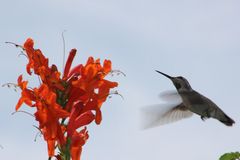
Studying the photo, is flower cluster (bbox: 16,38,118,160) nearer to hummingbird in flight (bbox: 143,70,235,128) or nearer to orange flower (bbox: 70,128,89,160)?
orange flower (bbox: 70,128,89,160)

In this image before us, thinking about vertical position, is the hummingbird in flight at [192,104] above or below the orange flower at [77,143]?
above

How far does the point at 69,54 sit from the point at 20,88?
2.07ft

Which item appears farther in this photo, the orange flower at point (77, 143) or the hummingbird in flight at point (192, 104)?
the hummingbird in flight at point (192, 104)

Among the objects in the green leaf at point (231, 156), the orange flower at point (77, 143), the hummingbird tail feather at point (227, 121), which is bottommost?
the orange flower at point (77, 143)

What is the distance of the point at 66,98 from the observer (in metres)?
4.54

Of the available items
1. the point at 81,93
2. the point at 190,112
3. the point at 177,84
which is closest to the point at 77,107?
the point at 81,93

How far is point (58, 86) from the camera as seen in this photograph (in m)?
4.46

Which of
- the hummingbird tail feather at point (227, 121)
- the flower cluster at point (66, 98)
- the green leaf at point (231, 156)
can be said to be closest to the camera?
the flower cluster at point (66, 98)

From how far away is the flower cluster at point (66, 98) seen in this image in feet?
14.5

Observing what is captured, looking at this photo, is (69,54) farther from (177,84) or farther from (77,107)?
(177,84)

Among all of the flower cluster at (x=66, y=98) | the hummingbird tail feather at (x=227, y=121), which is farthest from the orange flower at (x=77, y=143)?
the hummingbird tail feather at (x=227, y=121)

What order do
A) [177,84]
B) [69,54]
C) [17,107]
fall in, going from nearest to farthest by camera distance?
[17,107]
[69,54]
[177,84]

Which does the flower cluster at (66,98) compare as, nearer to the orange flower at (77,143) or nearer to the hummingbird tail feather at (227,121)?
the orange flower at (77,143)

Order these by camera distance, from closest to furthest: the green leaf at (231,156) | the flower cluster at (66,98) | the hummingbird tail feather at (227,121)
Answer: the flower cluster at (66,98)
the green leaf at (231,156)
the hummingbird tail feather at (227,121)
